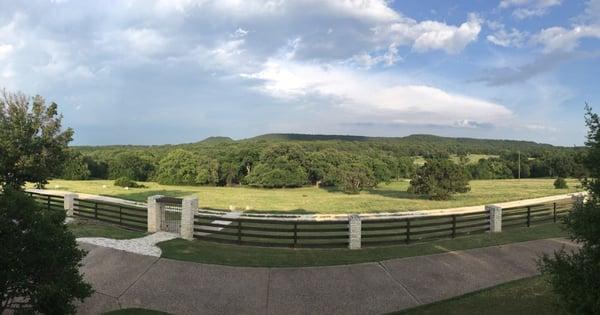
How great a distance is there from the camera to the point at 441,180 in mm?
42406

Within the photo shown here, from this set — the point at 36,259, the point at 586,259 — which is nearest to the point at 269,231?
the point at 36,259

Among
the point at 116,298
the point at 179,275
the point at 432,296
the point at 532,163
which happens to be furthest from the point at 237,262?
the point at 532,163

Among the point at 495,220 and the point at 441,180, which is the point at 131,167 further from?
the point at 495,220

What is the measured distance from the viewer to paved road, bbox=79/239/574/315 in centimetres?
1015

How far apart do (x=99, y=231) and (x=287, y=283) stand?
10049 mm

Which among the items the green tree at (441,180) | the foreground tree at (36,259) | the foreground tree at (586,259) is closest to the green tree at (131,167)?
the green tree at (441,180)

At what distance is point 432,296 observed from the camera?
Result: 35.2ft

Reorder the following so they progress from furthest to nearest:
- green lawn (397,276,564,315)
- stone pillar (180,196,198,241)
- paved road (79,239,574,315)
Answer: stone pillar (180,196,198,241) → paved road (79,239,574,315) → green lawn (397,276,564,315)

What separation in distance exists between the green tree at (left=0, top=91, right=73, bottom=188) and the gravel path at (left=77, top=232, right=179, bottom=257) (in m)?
7.80

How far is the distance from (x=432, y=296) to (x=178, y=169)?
63218 mm

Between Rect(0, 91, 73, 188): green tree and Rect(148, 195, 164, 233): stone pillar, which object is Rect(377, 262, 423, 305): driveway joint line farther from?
Rect(0, 91, 73, 188): green tree

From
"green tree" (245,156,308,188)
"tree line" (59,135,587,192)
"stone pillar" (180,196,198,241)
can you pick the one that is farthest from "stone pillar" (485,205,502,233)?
"green tree" (245,156,308,188)

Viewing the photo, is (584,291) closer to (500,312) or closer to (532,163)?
(500,312)

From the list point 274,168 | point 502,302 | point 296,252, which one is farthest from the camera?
point 274,168
